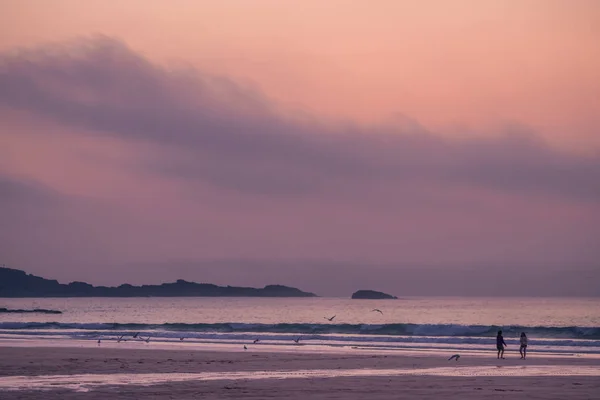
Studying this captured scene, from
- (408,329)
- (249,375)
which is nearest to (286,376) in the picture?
(249,375)

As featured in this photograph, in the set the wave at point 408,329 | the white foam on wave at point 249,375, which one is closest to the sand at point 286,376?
the white foam on wave at point 249,375

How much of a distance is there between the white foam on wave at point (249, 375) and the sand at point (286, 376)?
31 millimetres

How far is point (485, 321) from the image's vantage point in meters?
110

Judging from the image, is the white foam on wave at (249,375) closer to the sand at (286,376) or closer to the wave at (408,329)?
the sand at (286,376)

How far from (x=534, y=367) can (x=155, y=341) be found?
28.6m

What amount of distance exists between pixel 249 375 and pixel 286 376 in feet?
4.38

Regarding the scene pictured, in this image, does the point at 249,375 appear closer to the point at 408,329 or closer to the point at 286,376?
the point at 286,376

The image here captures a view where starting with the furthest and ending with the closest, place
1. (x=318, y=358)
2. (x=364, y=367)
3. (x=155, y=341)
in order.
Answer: (x=155, y=341) → (x=318, y=358) → (x=364, y=367)

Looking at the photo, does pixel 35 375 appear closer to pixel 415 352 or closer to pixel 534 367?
pixel 534 367

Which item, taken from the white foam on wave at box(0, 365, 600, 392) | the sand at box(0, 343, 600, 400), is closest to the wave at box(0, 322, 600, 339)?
the sand at box(0, 343, 600, 400)

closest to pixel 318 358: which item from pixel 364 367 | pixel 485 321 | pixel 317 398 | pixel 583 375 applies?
pixel 364 367

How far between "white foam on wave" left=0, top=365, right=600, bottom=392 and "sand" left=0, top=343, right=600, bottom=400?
3 centimetres

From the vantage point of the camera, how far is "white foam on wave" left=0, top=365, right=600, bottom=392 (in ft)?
77.9

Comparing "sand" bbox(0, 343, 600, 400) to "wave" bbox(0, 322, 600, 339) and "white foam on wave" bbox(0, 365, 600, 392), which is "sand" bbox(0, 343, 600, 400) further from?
"wave" bbox(0, 322, 600, 339)
